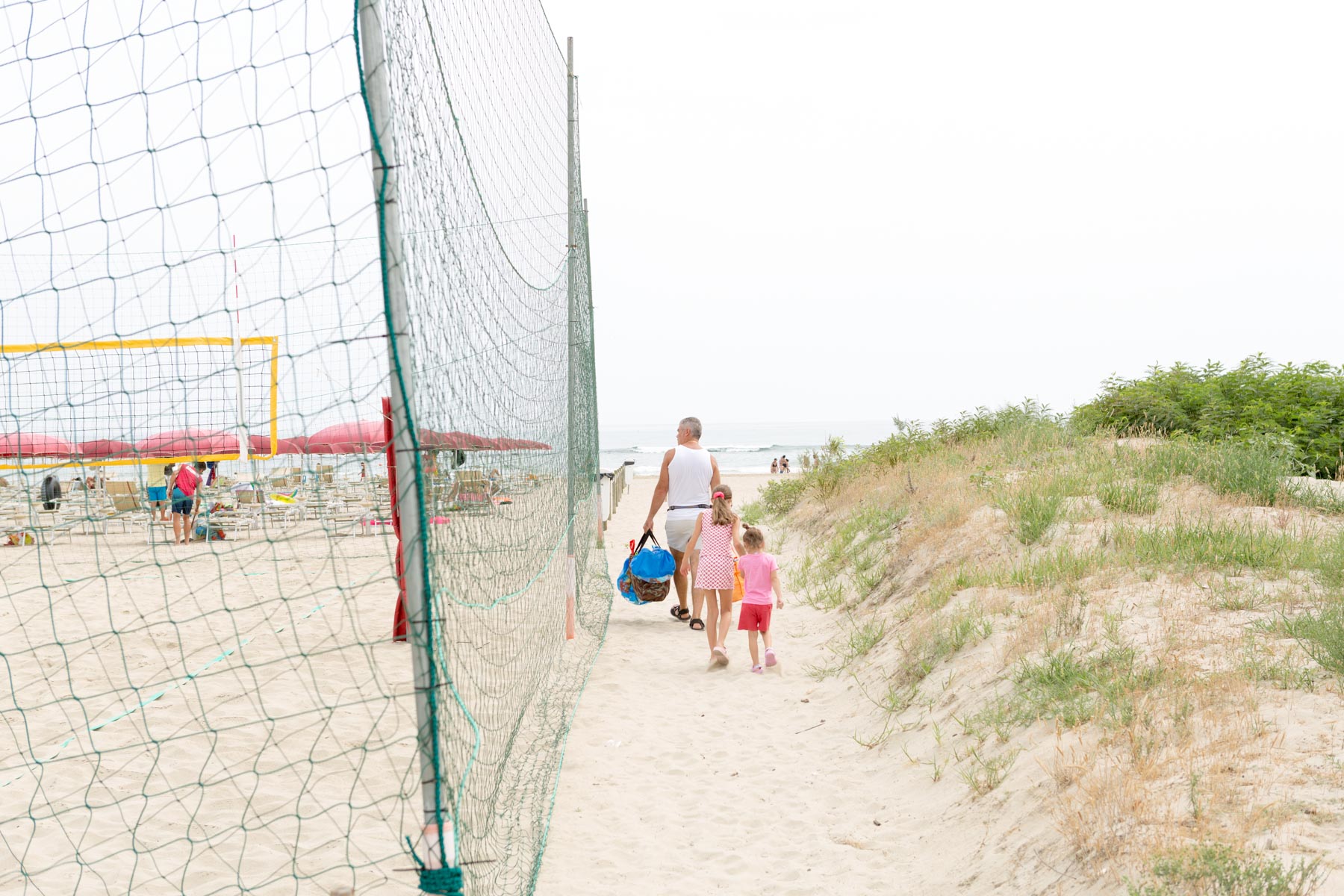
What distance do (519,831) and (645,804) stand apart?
713mm

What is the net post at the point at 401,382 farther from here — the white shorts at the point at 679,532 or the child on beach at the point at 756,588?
the white shorts at the point at 679,532

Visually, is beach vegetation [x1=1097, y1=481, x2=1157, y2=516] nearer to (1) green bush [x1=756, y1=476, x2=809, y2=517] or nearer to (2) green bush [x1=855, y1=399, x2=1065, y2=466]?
(2) green bush [x1=855, y1=399, x2=1065, y2=466]

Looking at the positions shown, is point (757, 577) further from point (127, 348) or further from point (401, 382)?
point (127, 348)

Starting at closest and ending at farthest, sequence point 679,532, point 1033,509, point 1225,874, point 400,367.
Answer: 1. point 400,367
2. point 1225,874
3. point 1033,509
4. point 679,532

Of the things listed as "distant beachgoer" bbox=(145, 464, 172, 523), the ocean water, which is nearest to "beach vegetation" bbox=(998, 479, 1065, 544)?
"distant beachgoer" bbox=(145, 464, 172, 523)

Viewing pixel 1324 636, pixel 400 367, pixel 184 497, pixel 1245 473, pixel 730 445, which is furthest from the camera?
pixel 730 445

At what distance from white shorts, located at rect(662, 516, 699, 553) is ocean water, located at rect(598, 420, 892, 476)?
34.6m

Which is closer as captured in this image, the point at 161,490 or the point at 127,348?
the point at 127,348

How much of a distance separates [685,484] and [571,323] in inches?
61.2

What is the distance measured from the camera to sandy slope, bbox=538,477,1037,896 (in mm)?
3426

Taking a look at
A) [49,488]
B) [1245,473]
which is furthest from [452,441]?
[49,488]

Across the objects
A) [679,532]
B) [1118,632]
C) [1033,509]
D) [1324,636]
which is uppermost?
[1033,509]

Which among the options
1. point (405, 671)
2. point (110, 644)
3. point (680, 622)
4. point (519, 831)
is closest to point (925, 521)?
point (680, 622)

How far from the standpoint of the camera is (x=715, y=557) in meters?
6.29
